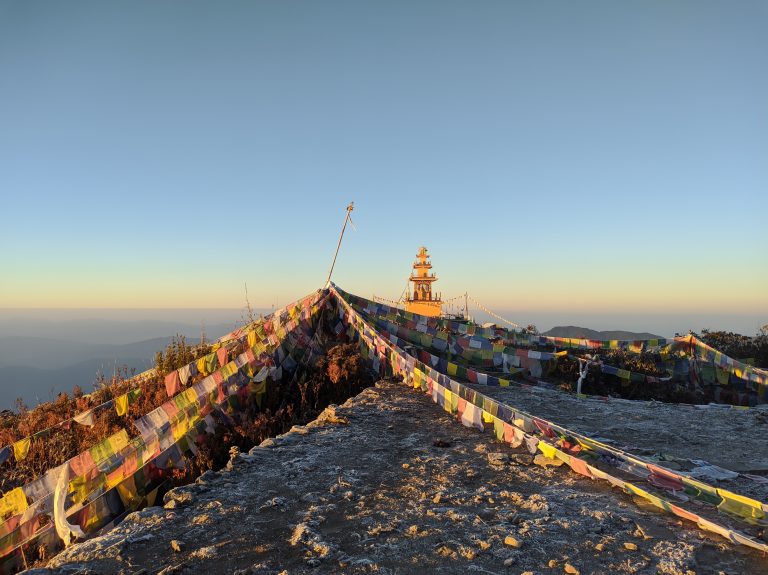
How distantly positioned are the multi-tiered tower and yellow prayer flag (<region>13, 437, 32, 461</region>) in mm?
30508

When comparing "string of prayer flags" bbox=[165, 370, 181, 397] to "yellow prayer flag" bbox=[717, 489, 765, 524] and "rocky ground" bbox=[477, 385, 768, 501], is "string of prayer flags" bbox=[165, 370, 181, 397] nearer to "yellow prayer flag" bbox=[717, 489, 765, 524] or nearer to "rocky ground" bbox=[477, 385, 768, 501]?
"rocky ground" bbox=[477, 385, 768, 501]

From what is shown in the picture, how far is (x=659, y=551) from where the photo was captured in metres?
3.38

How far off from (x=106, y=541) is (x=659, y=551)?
13.4 feet

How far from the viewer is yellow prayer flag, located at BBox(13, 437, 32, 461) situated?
21.7 ft

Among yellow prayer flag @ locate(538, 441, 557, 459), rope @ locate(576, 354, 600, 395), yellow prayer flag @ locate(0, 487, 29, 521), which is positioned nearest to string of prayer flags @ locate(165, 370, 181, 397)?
yellow prayer flag @ locate(0, 487, 29, 521)

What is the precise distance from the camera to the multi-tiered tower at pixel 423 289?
120 ft

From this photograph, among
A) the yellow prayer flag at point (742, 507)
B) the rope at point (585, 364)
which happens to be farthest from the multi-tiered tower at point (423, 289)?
the yellow prayer flag at point (742, 507)

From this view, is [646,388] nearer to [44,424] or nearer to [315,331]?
[315,331]

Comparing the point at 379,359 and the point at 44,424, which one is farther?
the point at 379,359

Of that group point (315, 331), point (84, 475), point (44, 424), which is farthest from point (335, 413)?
point (44, 424)

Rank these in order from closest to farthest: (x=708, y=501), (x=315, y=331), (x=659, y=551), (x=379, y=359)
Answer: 1. (x=659, y=551)
2. (x=708, y=501)
3. (x=379, y=359)
4. (x=315, y=331)

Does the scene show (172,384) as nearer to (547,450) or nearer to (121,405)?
(121,405)

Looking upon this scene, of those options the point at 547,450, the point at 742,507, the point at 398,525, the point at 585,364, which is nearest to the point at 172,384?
the point at 398,525

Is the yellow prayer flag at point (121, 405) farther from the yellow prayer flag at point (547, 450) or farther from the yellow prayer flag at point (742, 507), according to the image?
the yellow prayer flag at point (742, 507)
